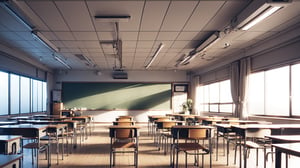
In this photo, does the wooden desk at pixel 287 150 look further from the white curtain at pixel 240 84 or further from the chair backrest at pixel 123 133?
the white curtain at pixel 240 84

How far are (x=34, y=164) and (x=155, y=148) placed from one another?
9.11ft

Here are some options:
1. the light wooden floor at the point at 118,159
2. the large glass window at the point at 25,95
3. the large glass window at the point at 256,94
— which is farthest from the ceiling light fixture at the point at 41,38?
the large glass window at the point at 256,94

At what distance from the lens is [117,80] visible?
12.3 meters

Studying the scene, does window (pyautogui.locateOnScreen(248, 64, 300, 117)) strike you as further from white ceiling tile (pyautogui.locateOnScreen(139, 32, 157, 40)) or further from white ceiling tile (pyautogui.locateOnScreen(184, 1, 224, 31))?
white ceiling tile (pyautogui.locateOnScreen(139, 32, 157, 40))

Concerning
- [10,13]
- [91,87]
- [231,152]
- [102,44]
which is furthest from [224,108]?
[10,13]

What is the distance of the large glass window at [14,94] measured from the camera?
25.8 feet

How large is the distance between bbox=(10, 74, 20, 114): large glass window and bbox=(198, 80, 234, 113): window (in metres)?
7.85

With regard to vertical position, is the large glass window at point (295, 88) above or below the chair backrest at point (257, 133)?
above

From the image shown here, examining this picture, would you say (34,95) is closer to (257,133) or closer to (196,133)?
(196,133)

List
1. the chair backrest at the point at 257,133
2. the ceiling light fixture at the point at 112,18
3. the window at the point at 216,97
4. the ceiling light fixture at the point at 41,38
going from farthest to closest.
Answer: the window at the point at 216,97 < the ceiling light fixture at the point at 41,38 < the ceiling light fixture at the point at 112,18 < the chair backrest at the point at 257,133

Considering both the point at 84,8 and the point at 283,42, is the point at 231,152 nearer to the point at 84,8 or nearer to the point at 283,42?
the point at 283,42

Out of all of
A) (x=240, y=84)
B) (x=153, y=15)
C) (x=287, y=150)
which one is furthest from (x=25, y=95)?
(x=287, y=150)

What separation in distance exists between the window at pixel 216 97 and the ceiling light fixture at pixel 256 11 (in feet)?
15.2

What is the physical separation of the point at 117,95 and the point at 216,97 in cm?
519
